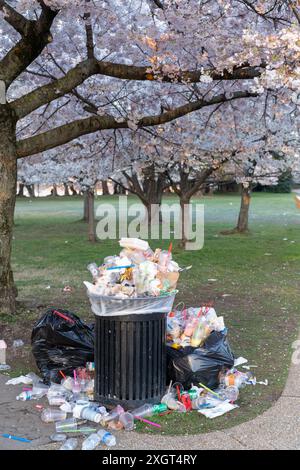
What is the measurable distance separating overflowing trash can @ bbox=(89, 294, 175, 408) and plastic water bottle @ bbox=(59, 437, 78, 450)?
665mm

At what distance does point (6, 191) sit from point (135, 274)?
3288 mm

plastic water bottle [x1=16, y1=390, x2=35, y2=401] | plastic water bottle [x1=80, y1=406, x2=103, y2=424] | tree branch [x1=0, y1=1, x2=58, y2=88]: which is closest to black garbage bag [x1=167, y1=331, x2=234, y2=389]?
plastic water bottle [x1=80, y1=406, x2=103, y2=424]

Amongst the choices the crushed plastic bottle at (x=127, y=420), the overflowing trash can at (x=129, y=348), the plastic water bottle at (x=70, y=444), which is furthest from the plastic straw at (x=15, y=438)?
the overflowing trash can at (x=129, y=348)

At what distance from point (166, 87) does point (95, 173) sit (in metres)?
6.53

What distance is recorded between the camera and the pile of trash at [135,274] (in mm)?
4879

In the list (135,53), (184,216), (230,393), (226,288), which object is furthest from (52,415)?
(184,216)

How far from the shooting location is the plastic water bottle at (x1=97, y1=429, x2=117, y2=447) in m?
4.25

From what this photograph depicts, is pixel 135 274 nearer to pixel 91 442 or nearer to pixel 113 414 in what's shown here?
pixel 113 414

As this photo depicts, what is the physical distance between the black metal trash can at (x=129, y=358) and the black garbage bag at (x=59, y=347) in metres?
0.69

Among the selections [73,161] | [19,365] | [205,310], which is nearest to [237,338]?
[205,310]

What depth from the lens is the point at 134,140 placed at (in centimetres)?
1280

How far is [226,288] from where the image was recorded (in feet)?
35.2

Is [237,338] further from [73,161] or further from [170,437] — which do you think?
[73,161]

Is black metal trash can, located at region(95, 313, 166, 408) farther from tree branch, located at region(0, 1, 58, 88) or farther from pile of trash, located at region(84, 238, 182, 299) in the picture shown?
tree branch, located at region(0, 1, 58, 88)
